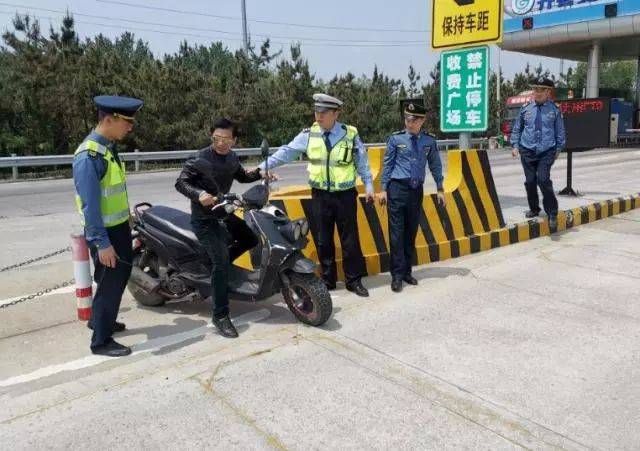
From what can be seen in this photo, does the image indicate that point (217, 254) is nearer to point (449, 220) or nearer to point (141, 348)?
point (141, 348)

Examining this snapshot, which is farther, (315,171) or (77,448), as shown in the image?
(315,171)

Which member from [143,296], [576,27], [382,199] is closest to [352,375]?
[382,199]

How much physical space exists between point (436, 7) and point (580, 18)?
24587 mm

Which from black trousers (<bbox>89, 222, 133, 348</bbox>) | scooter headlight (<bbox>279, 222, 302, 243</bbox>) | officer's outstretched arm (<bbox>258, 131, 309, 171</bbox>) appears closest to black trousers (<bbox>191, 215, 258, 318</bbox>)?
scooter headlight (<bbox>279, 222, 302, 243</bbox>)

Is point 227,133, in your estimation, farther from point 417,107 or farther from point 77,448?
point 77,448

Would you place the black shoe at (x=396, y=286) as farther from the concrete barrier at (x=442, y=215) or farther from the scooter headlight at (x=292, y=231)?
the scooter headlight at (x=292, y=231)

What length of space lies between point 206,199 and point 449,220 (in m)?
3.59

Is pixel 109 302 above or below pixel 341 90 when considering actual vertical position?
below

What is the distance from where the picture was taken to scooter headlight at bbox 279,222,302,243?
14.3ft

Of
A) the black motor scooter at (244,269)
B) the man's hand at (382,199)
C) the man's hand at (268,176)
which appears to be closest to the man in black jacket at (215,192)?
the black motor scooter at (244,269)

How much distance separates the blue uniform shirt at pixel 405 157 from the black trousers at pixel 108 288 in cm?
247

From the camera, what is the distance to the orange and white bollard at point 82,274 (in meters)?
4.26

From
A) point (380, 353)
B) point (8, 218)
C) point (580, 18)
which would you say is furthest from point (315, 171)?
point (580, 18)

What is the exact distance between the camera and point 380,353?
12.9ft
